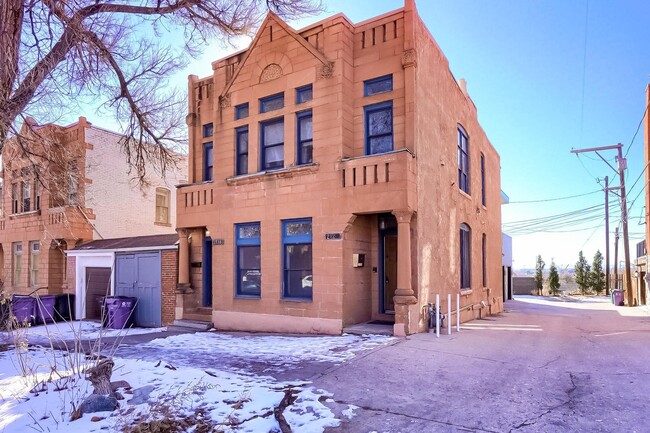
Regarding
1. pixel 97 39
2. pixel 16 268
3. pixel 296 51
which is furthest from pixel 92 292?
pixel 296 51

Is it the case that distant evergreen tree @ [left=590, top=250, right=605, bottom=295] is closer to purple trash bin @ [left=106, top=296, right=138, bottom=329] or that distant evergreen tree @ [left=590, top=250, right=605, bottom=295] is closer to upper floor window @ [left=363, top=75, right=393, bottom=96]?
upper floor window @ [left=363, top=75, right=393, bottom=96]

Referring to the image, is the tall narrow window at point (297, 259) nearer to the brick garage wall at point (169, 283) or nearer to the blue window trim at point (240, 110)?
the blue window trim at point (240, 110)

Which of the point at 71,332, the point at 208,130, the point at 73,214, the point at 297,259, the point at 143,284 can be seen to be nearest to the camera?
the point at 297,259

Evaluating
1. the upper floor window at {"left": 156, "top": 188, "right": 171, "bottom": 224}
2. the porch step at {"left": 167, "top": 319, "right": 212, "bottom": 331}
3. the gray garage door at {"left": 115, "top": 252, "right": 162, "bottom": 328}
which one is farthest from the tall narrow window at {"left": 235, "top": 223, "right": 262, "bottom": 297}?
the upper floor window at {"left": 156, "top": 188, "right": 171, "bottom": 224}

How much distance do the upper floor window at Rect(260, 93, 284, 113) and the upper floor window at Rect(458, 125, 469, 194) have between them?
20.7 feet

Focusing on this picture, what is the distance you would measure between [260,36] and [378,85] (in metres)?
4.06

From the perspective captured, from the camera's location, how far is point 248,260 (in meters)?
13.3

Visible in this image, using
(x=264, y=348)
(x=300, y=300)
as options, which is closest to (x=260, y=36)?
(x=300, y=300)

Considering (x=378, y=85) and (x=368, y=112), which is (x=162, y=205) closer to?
(x=368, y=112)

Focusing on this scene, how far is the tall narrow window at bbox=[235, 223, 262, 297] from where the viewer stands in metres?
13.1

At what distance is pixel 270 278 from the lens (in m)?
12.4

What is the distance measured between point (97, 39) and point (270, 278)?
702 cm

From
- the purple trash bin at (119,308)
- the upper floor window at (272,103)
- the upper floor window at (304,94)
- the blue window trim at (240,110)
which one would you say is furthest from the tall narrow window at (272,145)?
the purple trash bin at (119,308)

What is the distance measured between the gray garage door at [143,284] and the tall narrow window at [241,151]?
14.8ft
